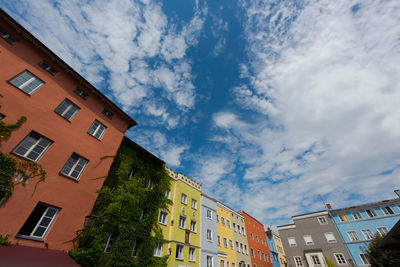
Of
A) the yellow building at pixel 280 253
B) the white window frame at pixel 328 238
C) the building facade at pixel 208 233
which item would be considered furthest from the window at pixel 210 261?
the yellow building at pixel 280 253

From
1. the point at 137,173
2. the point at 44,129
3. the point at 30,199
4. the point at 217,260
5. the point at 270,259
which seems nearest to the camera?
the point at 30,199

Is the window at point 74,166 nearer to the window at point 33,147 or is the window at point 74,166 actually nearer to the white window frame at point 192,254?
the window at point 33,147

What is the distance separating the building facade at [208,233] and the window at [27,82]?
2584cm

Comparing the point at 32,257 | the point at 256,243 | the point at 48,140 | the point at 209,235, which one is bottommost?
the point at 32,257

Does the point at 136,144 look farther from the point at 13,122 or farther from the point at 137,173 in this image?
the point at 13,122

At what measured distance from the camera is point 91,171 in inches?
508

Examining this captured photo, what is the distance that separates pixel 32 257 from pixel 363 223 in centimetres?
4667

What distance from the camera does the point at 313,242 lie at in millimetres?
34125

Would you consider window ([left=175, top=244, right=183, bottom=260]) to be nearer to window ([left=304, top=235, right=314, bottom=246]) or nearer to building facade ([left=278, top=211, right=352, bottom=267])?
building facade ([left=278, top=211, right=352, bottom=267])

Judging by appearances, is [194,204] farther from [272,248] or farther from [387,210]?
[387,210]

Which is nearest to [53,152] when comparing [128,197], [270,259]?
[128,197]

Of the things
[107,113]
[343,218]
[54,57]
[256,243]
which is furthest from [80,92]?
[343,218]

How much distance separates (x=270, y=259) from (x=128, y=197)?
44.1m

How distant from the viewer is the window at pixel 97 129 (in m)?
14.4
